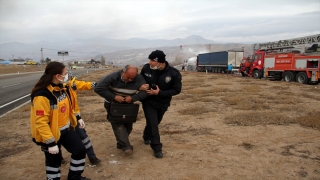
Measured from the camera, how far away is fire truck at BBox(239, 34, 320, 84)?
1842 cm

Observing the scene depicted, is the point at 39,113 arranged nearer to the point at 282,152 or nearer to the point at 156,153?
the point at 156,153

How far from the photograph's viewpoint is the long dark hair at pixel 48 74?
2916 millimetres

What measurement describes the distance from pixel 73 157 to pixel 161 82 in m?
1.93

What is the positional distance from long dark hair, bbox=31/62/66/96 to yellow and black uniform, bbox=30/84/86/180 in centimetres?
5

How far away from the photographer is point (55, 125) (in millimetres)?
2957

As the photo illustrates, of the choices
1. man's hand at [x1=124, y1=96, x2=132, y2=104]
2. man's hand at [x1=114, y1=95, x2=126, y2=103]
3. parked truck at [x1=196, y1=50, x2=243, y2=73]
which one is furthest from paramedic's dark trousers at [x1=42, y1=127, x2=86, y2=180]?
parked truck at [x1=196, y1=50, x2=243, y2=73]

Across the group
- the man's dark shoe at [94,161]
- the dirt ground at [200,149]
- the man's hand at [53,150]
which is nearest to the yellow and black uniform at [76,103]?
the man's dark shoe at [94,161]

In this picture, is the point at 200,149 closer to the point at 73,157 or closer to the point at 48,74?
the point at 73,157

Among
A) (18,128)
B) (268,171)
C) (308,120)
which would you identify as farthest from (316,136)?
(18,128)

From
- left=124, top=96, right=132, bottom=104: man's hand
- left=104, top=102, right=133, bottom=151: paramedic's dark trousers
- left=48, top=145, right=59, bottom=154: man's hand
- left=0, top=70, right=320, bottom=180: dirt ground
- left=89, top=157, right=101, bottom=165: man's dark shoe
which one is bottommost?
left=0, top=70, right=320, bottom=180: dirt ground

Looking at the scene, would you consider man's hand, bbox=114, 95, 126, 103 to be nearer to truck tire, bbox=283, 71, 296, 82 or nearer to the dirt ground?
the dirt ground

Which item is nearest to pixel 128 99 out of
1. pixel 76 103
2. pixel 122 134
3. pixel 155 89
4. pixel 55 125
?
pixel 155 89

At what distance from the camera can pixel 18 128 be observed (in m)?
6.54

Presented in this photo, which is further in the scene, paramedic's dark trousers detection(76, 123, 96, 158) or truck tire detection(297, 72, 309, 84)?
truck tire detection(297, 72, 309, 84)
